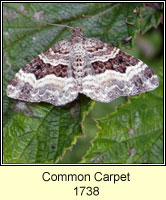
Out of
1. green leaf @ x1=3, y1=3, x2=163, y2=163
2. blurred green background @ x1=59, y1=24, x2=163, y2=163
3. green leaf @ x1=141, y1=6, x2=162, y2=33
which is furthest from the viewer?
blurred green background @ x1=59, y1=24, x2=163, y2=163

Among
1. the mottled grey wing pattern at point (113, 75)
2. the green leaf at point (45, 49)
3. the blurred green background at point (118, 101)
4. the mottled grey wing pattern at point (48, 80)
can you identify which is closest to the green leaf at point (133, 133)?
the mottled grey wing pattern at point (113, 75)

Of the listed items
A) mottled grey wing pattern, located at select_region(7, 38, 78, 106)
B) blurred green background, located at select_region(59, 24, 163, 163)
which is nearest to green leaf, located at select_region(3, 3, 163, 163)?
mottled grey wing pattern, located at select_region(7, 38, 78, 106)

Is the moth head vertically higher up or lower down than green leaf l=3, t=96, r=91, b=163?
higher up

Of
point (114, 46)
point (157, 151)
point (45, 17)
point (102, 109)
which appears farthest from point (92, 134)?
point (45, 17)

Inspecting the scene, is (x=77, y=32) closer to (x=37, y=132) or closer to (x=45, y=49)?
(x=45, y=49)

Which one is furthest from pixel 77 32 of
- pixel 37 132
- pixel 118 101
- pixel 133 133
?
pixel 118 101

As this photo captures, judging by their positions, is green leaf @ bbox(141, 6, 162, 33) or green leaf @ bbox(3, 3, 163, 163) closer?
green leaf @ bbox(3, 3, 163, 163)

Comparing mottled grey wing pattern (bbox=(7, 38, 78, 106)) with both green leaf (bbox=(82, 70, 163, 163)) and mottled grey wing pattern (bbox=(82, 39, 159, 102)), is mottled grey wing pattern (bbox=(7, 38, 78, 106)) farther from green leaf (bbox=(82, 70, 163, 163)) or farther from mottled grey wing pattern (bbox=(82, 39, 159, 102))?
green leaf (bbox=(82, 70, 163, 163))

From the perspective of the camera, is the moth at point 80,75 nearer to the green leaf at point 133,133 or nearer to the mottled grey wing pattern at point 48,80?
the mottled grey wing pattern at point 48,80
